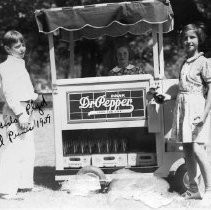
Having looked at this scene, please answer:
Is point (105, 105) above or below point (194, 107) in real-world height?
below

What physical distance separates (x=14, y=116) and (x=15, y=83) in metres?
0.41

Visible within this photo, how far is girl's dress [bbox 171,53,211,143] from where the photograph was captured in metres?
5.36

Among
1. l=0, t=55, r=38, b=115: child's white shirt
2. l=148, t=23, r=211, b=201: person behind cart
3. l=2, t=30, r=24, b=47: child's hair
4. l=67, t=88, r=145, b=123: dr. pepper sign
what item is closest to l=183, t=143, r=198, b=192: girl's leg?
l=148, t=23, r=211, b=201: person behind cart

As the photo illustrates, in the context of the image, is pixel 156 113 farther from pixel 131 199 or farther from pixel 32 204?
pixel 32 204

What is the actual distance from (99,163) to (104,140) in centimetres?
35

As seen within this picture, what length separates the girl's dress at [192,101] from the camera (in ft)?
17.6

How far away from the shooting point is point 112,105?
20.6ft

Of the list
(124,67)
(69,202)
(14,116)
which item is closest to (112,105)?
Result: (124,67)

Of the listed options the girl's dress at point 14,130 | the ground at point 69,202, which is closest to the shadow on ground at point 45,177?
the ground at point 69,202

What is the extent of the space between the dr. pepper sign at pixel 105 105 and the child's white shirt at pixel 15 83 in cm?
60

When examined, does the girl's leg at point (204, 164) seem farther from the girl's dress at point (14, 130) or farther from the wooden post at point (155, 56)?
the girl's dress at point (14, 130)

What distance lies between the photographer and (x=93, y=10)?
6.11 metres

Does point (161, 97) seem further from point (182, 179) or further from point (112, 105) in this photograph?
point (182, 179)

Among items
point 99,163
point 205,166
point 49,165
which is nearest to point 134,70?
point 99,163
